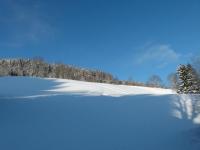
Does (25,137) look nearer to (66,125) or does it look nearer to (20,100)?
(66,125)

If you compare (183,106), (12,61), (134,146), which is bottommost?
(134,146)

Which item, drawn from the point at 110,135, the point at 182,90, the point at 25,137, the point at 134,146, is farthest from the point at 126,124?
the point at 182,90

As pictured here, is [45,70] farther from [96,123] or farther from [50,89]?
[96,123]

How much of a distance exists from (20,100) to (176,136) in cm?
1358

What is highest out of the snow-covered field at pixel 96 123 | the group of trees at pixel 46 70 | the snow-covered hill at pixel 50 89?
the group of trees at pixel 46 70

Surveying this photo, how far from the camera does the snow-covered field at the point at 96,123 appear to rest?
2005 cm

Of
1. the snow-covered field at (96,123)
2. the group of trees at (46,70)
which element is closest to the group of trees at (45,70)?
the group of trees at (46,70)

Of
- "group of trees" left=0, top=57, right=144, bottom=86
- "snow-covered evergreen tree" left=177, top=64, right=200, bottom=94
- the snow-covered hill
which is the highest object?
"group of trees" left=0, top=57, right=144, bottom=86

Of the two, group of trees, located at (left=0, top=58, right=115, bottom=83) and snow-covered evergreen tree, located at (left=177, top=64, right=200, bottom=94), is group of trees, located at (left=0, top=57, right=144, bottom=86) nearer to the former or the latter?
group of trees, located at (left=0, top=58, right=115, bottom=83)

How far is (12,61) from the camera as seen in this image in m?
110

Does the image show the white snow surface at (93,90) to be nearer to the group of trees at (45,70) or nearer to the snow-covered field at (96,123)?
the snow-covered field at (96,123)

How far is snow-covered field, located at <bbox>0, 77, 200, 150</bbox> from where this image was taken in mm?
20047

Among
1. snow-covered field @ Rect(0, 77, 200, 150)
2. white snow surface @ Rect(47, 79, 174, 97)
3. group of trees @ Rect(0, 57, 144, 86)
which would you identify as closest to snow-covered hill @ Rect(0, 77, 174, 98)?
white snow surface @ Rect(47, 79, 174, 97)

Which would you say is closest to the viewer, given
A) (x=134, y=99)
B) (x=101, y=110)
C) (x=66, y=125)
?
(x=66, y=125)
